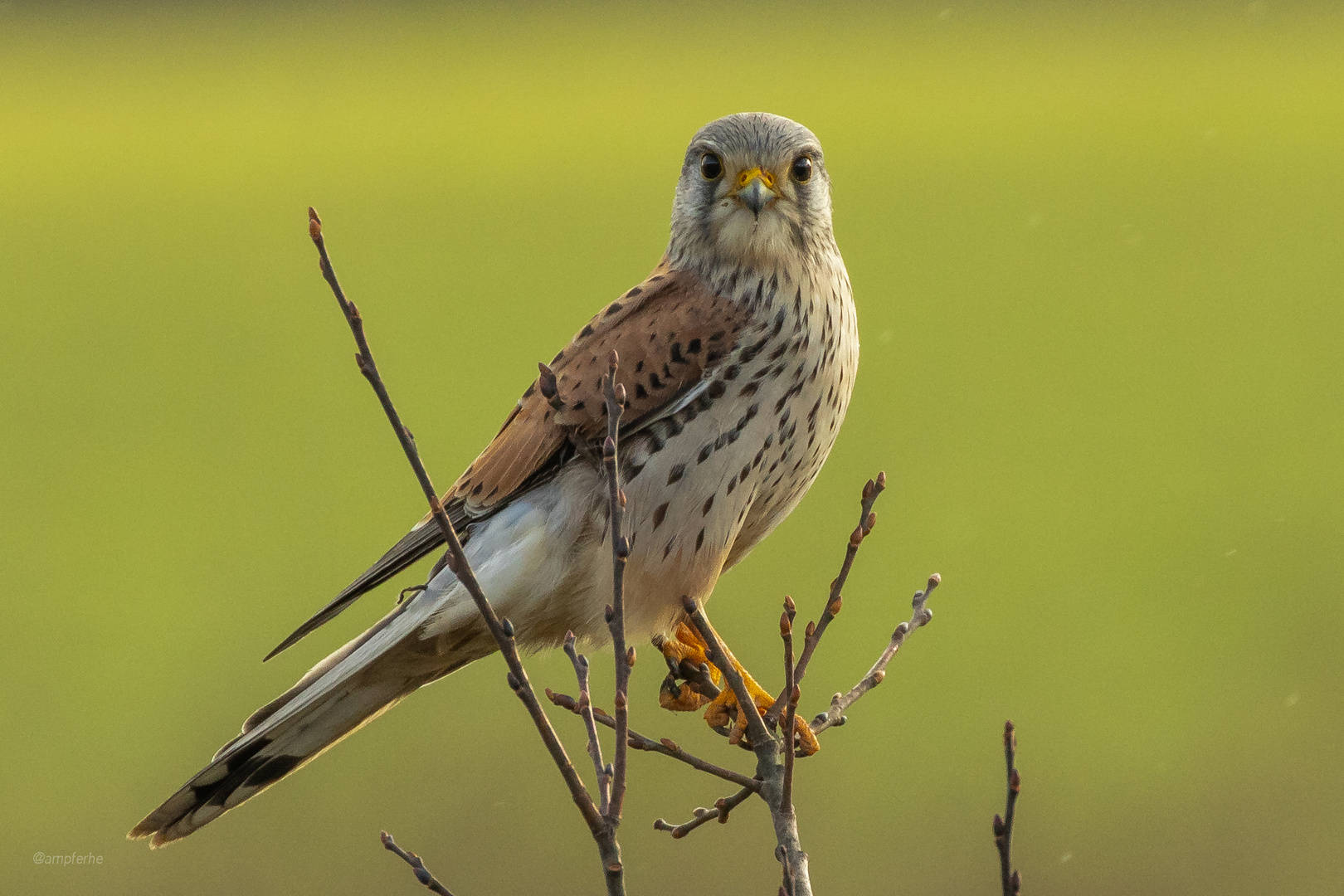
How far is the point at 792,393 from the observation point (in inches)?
104

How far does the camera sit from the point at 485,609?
1.55 meters

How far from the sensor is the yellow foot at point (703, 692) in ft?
8.74

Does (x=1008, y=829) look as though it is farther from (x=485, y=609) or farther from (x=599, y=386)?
(x=599, y=386)

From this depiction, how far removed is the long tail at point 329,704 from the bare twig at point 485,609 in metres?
1.11

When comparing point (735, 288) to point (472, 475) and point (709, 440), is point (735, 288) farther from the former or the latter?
point (472, 475)

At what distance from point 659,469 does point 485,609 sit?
1098 millimetres

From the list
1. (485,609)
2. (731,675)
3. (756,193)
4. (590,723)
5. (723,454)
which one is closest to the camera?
(485,609)

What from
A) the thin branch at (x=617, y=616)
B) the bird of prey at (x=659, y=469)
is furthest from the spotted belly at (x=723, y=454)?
the thin branch at (x=617, y=616)

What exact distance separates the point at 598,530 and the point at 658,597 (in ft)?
0.60

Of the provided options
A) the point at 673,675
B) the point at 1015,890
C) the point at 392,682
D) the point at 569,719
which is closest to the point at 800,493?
the point at 673,675

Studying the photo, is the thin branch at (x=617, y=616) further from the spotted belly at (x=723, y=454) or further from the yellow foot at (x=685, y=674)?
the yellow foot at (x=685, y=674)

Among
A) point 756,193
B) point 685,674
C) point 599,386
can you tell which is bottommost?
point 685,674

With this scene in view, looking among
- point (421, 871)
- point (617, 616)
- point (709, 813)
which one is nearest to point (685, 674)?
point (709, 813)

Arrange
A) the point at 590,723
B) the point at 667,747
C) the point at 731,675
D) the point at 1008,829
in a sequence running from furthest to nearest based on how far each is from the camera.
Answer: the point at 667,747 < the point at 731,675 < the point at 1008,829 < the point at 590,723
